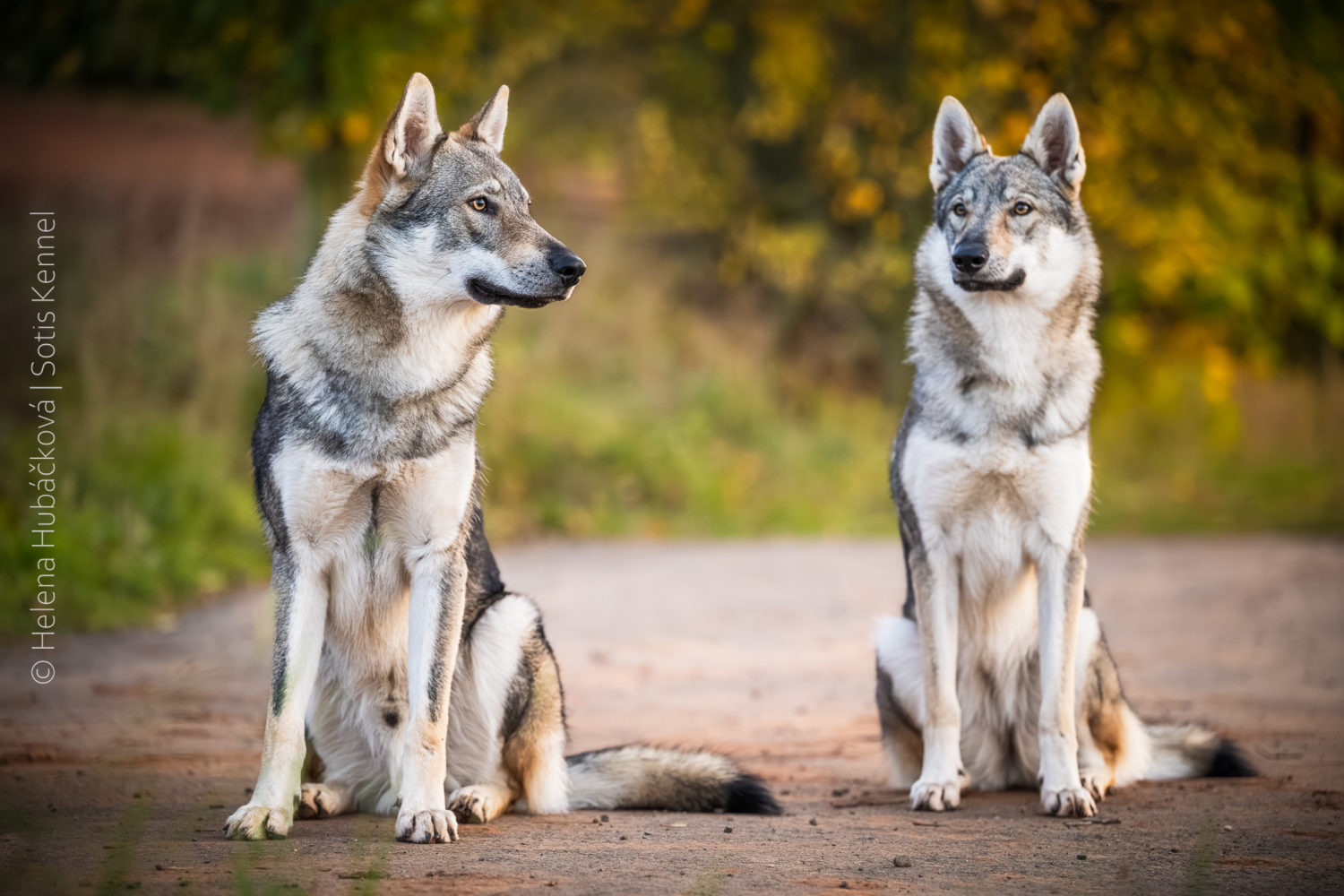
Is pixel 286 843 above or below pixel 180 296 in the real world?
below

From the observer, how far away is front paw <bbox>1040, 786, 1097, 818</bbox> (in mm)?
4855

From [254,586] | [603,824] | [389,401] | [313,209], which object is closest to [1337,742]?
[603,824]

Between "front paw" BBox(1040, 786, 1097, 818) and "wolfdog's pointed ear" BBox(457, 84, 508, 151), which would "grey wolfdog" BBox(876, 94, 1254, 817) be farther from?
"wolfdog's pointed ear" BBox(457, 84, 508, 151)

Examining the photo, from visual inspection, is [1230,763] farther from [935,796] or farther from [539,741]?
[539,741]

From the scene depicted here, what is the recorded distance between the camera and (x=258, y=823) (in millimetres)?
4219

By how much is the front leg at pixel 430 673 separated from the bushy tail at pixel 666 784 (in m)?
0.79

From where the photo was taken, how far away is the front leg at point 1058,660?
16.4 feet

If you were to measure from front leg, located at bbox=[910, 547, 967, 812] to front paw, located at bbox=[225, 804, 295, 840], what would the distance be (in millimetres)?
2304

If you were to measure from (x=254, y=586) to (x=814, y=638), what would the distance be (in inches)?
166

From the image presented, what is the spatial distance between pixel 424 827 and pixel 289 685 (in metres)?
0.63

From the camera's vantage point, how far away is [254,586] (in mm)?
10047

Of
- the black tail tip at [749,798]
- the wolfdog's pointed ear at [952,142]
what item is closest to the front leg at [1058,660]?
the black tail tip at [749,798]

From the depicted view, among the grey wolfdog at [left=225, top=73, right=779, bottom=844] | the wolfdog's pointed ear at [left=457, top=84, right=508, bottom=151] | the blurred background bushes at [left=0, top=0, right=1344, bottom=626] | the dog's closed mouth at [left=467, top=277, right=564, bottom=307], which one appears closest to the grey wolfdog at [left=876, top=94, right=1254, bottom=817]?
the grey wolfdog at [left=225, top=73, right=779, bottom=844]

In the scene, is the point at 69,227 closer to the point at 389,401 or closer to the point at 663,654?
the point at 663,654
